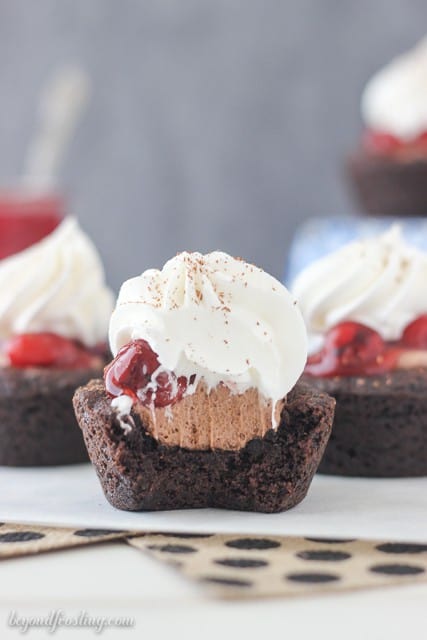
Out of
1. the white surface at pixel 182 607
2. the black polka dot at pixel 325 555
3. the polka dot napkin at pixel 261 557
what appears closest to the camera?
the white surface at pixel 182 607

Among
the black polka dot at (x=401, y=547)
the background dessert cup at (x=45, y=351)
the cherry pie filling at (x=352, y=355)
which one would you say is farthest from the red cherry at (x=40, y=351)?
the black polka dot at (x=401, y=547)

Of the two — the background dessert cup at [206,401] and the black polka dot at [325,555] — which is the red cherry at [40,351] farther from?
the black polka dot at [325,555]

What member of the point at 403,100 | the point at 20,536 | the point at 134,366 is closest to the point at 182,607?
the point at 20,536

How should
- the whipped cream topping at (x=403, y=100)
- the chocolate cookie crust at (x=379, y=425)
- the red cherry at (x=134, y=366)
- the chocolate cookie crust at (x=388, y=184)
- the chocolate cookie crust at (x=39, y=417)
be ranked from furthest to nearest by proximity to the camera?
the whipped cream topping at (x=403, y=100), the chocolate cookie crust at (x=388, y=184), the chocolate cookie crust at (x=39, y=417), the chocolate cookie crust at (x=379, y=425), the red cherry at (x=134, y=366)

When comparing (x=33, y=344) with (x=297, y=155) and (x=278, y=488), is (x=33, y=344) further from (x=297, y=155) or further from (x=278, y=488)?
(x=297, y=155)

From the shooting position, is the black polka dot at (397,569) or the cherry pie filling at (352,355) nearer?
the black polka dot at (397,569)

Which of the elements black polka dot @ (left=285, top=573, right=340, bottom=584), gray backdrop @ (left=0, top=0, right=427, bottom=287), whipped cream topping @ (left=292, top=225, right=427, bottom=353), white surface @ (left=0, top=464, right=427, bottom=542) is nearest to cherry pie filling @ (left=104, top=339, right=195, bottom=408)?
white surface @ (left=0, top=464, right=427, bottom=542)
